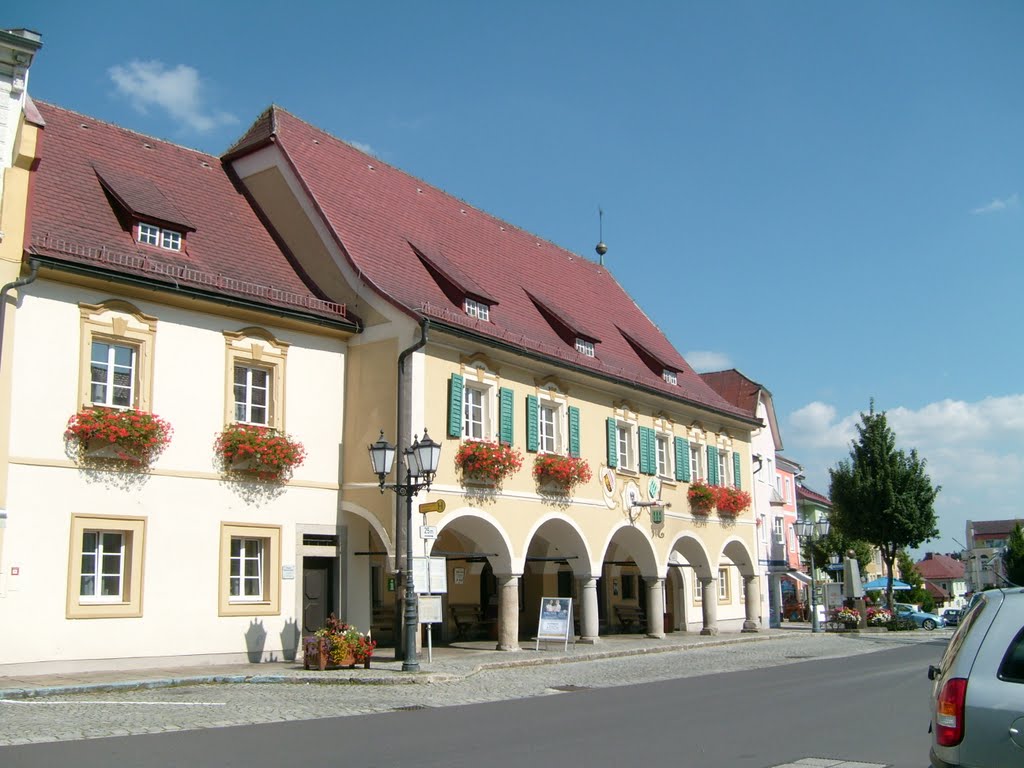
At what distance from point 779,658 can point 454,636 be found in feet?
25.7

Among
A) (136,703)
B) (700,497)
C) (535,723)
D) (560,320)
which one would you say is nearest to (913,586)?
(700,497)

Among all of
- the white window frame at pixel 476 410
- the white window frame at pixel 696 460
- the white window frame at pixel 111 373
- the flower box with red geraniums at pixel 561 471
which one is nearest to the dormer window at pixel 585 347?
the flower box with red geraniums at pixel 561 471

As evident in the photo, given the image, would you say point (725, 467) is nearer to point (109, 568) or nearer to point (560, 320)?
point (560, 320)

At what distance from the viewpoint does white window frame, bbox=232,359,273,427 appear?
64.4 ft

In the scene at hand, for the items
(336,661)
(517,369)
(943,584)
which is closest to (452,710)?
(336,661)

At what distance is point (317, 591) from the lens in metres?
21.2

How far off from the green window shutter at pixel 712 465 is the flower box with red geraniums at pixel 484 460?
11.3 meters

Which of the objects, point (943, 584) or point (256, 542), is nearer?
point (256, 542)

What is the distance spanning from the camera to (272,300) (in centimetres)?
2000

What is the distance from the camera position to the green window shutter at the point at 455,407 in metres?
Answer: 21.3

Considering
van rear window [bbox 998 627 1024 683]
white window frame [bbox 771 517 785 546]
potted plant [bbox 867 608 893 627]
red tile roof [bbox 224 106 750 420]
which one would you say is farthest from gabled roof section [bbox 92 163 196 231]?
white window frame [bbox 771 517 785 546]

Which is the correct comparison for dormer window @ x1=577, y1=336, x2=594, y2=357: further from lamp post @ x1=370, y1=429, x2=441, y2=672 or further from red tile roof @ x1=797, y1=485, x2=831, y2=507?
red tile roof @ x1=797, y1=485, x2=831, y2=507

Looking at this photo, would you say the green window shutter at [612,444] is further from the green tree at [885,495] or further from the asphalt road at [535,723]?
the green tree at [885,495]

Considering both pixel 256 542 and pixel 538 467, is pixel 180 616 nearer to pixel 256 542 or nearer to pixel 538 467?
pixel 256 542
